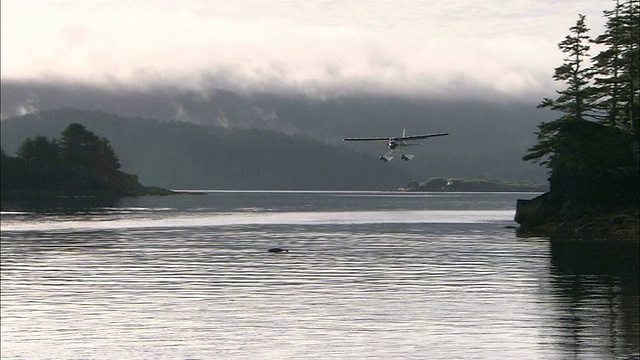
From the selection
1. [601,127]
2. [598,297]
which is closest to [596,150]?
[601,127]

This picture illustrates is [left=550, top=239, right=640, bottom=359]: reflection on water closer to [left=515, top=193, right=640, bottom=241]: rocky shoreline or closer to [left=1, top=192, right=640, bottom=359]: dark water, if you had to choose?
[left=1, top=192, right=640, bottom=359]: dark water

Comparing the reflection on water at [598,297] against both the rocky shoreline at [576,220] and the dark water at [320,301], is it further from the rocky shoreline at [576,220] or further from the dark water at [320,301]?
the rocky shoreline at [576,220]

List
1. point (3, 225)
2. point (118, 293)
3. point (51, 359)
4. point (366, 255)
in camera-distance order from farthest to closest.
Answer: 1. point (3, 225)
2. point (366, 255)
3. point (118, 293)
4. point (51, 359)

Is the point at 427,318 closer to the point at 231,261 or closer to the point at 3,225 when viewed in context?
the point at 231,261

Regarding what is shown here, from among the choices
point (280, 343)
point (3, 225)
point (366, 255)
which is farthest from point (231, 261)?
point (3, 225)

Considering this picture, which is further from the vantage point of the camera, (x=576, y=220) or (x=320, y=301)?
(x=576, y=220)

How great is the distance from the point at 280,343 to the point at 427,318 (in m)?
9.77

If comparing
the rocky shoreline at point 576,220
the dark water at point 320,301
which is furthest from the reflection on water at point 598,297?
the rocky shoreline at point 576,220

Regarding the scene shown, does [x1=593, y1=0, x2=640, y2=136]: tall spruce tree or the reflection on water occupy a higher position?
[x1=593, y1=0, x2=640, y2=136]: tall spruce tree

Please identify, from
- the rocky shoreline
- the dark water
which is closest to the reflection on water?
the dark water

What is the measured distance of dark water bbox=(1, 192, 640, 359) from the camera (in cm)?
3856

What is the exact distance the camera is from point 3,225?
14438 centimetres

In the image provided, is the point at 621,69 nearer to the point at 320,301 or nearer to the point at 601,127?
the point at 601,127

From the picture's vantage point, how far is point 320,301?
52594 mm
